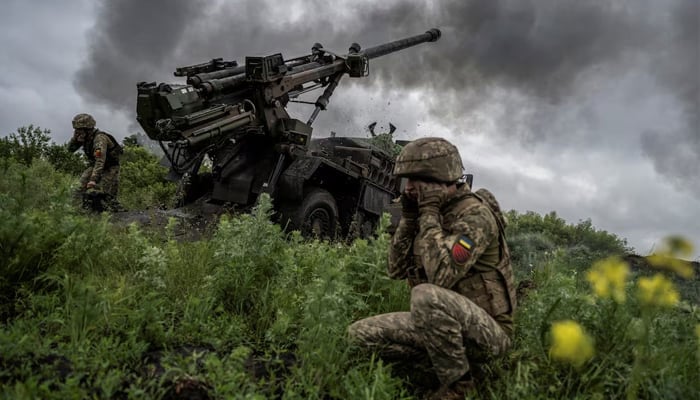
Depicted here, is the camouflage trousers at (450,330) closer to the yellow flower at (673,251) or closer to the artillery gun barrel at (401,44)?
the yellow flower at (673,251)

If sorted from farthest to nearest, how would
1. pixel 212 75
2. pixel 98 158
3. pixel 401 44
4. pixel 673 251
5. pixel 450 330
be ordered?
pixel 401 44, pixel 98 158, pixel 212 75, pixel 450 330, pixel 673 251

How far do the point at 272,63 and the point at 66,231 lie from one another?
6028 millimetres

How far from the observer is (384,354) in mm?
3594

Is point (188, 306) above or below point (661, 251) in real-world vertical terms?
below

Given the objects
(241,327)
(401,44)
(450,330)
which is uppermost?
(401,44)

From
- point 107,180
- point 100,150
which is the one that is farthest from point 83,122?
point 107,180

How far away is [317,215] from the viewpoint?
9945mm

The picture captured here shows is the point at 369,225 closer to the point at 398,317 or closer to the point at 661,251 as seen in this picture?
the point at 398,317

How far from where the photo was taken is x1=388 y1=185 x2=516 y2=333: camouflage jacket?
3188 mm

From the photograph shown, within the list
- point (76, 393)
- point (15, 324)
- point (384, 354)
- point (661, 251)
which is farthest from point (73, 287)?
point (661, 251)

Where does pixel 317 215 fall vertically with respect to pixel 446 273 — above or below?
above

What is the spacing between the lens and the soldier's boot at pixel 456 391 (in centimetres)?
327

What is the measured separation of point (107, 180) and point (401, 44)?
25.3 feet

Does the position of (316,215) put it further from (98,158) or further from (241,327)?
(241,327)
